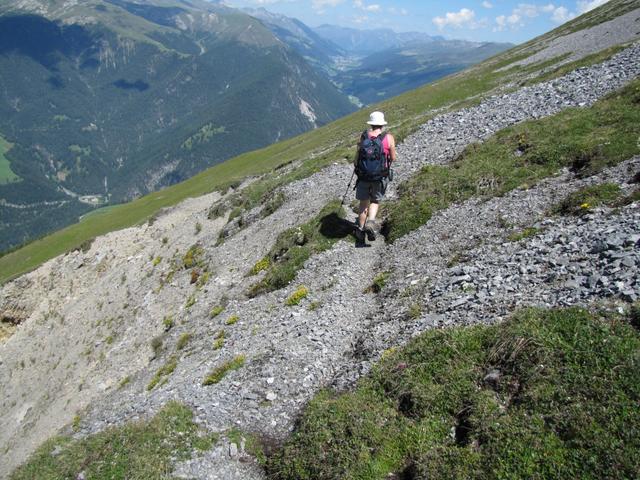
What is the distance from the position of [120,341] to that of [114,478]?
62.6ft

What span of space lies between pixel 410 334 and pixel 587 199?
8.90 metres

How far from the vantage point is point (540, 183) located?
61.9ft

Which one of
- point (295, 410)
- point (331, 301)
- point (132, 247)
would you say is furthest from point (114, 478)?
point (132, 247)

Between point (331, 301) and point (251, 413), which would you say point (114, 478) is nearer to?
point (251, 413)

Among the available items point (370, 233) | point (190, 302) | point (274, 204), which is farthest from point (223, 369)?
point (274, 204)

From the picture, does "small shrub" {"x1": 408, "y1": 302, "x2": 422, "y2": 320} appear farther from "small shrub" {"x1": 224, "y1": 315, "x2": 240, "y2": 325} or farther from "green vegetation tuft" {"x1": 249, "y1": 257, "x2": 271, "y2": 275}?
"green vegetation tuft" {"x1": 249, "y1": 257, "x2": 271, "y2": 275}

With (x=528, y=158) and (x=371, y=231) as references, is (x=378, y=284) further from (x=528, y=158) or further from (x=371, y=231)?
(x=528, y=158)

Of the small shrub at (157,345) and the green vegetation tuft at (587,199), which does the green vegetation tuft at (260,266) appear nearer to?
the small shrub at (157,345)

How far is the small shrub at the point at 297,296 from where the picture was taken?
17953 mm

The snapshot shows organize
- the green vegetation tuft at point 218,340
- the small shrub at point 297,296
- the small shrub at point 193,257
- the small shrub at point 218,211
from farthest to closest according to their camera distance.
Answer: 1. the small shrub at point 218,211
2. the small shrub at point 193,257
3. the small shrub at point 297,296
4. the green vegetation tuft at point 218,340

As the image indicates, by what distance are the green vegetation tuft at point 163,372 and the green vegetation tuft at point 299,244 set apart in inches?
189

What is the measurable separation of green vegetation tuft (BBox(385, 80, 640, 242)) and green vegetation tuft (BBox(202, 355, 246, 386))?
358 inches

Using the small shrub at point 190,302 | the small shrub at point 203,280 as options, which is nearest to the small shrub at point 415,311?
the small shrub at point 190,302

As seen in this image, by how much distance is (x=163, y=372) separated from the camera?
18.2 meters
